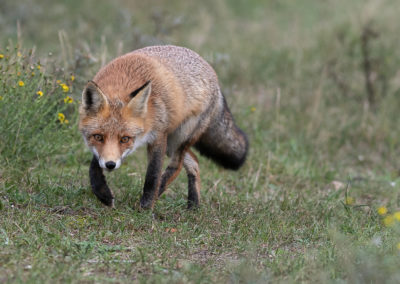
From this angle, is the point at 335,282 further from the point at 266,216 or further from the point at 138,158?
the point at 138,158

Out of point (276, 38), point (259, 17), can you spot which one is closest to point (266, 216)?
point (276, 38)

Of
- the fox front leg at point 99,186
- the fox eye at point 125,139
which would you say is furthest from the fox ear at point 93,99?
the fox front leg at point 99,186

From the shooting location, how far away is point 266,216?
18.4 ft

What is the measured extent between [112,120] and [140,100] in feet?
0.96

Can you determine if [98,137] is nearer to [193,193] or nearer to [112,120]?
[112,120]

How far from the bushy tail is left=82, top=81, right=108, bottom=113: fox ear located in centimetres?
148

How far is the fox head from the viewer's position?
15.5ft

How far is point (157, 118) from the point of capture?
5156 millimetres

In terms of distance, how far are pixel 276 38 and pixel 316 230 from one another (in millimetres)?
7875

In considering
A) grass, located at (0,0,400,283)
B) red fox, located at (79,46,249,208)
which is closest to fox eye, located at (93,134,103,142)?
red fox, located at (79,46,249,208)

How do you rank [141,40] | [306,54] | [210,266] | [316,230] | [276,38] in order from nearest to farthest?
1. [210,266]
2. [316,230]
3. [141,40]
4. [306,54]
5. [276,38]

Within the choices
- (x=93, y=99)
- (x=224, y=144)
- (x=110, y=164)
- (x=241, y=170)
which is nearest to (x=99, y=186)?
(x=110, y=164)

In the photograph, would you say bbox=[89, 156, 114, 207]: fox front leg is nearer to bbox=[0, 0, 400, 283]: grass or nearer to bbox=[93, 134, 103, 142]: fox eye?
bbox=[0, 0, 400, 283]: grass

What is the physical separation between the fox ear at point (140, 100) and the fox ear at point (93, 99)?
0.24 metres
